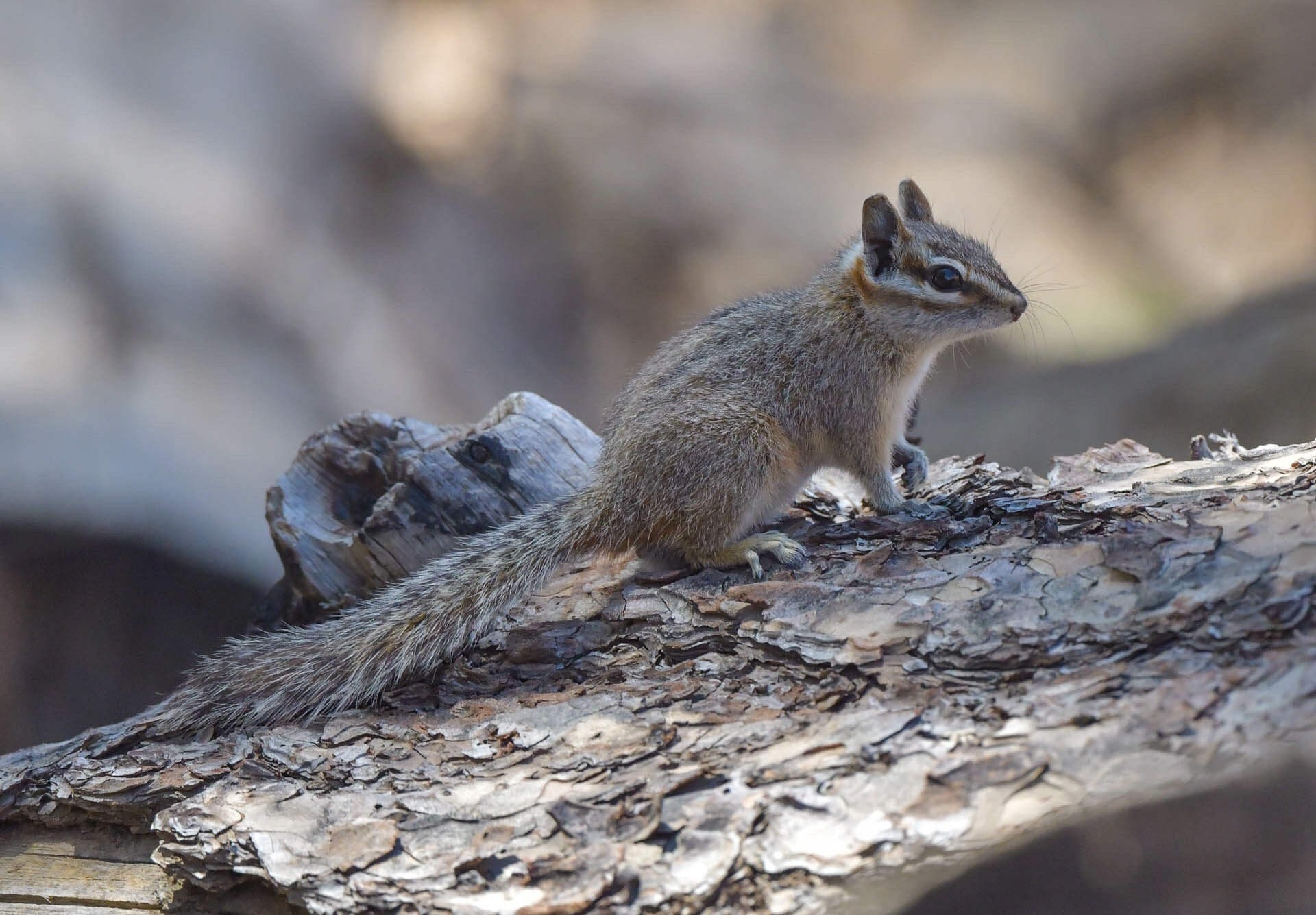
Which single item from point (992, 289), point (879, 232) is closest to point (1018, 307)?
point (992, 289)

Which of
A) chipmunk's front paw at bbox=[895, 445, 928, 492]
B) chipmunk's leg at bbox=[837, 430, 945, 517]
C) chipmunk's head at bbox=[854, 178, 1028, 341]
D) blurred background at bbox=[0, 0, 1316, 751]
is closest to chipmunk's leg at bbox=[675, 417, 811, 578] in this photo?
chipmunk's leg at bbox=[837, 430, 945, 517]

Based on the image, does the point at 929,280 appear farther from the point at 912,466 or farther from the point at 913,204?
the point at 912,466

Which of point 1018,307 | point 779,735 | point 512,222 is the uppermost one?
point 512,222

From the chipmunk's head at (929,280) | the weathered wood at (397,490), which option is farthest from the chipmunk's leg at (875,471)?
the weathered wood at (397,490)

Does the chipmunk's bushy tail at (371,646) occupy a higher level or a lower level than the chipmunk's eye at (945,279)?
lower

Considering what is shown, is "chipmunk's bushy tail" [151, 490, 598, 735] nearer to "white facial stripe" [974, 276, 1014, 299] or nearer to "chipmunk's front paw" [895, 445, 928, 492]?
"chipmunk's front paw" [895, 445, 928, 492]

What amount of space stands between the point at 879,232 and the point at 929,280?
0.23 metres

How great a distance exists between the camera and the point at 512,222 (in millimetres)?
7672

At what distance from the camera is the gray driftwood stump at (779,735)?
181 cm

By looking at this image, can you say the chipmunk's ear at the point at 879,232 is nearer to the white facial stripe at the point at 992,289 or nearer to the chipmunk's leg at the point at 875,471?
the white facial stripe at the point at 992,289

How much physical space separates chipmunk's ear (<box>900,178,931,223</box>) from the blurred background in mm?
1509

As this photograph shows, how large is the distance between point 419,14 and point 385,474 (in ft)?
16.8

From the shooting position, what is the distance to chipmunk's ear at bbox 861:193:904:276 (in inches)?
124

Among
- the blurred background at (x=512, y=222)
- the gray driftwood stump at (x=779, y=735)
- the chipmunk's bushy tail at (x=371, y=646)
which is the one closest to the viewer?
the gray driftwood stump at (x=779, y=735)
